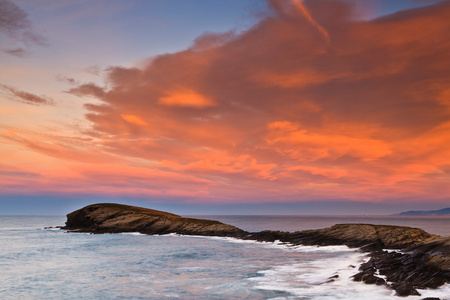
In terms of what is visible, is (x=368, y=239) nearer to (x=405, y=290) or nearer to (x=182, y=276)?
(x=405, y=290)

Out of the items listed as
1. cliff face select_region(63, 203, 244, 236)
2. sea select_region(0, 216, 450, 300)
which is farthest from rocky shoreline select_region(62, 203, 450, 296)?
sea select_region(0, 216, 450, 300)

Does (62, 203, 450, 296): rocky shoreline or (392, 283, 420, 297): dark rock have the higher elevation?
(62, 203, 450, 296): rocky shoreline

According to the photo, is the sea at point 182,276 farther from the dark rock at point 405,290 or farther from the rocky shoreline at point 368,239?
the rocky shoreline at point 368,239

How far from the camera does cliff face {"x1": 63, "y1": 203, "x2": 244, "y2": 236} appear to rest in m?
94.6

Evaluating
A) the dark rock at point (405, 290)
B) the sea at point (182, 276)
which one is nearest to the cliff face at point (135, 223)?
the sea at point (182, 276)

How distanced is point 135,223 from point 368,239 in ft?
229

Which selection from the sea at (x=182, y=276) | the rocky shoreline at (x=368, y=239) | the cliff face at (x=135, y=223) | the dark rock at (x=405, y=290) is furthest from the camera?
the cliff face at (x=135, y=223)

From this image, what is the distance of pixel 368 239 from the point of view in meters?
57.0

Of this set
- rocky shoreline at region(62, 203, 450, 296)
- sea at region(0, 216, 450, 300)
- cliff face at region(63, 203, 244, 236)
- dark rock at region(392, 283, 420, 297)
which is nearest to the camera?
dark rock at region(392, 283, 420, 297)

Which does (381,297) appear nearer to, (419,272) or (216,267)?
(419,272)

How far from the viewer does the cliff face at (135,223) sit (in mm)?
94562

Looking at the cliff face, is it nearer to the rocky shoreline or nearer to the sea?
the rocky shoreline

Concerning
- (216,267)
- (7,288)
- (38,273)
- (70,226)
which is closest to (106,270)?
(38,273)

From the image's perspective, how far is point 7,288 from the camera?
2958cm
